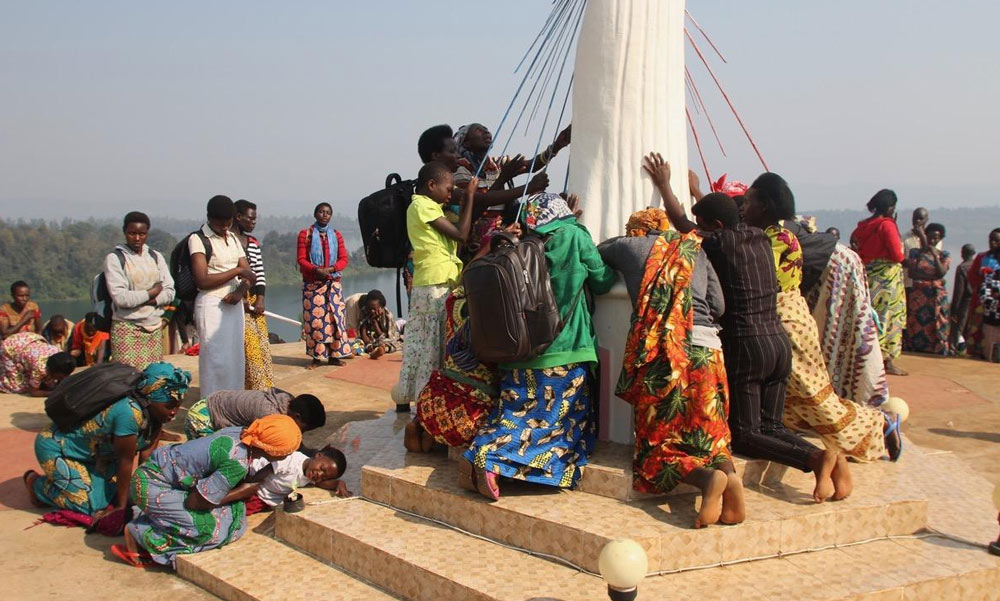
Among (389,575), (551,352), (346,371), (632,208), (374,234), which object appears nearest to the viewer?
(389,575)

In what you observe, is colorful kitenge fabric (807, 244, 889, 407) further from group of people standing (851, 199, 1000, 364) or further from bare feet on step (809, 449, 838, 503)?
group of people standing (851, 199, 1000, 364)

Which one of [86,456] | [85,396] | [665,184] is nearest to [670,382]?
[665,184]

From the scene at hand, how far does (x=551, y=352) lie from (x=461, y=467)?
70cm

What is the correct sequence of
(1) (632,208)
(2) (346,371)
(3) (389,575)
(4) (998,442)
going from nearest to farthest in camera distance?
(3) (389,575)
(1) (632,208)
(4) (998,442)
(2) (346,371)

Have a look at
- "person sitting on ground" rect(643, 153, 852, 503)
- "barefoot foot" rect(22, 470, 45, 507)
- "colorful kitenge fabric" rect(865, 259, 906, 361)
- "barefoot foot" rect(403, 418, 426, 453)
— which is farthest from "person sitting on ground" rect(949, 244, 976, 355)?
"barefoot foot" rect(22, 470, 45, 507)

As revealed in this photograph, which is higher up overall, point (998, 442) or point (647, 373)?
point (647, 373)

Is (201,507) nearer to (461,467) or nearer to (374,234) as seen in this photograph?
(461,467)

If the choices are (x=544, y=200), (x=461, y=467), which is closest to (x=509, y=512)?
(x=461, y=467)

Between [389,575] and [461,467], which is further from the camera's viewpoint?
→ [461,467]

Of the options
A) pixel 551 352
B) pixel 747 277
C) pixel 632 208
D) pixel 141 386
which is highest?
pixel 632 208

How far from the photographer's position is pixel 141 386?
4.98 meters

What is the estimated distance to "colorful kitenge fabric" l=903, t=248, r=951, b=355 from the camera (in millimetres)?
10477

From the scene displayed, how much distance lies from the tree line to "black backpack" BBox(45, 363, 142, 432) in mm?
25294

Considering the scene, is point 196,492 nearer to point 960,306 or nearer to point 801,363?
point 801,363
